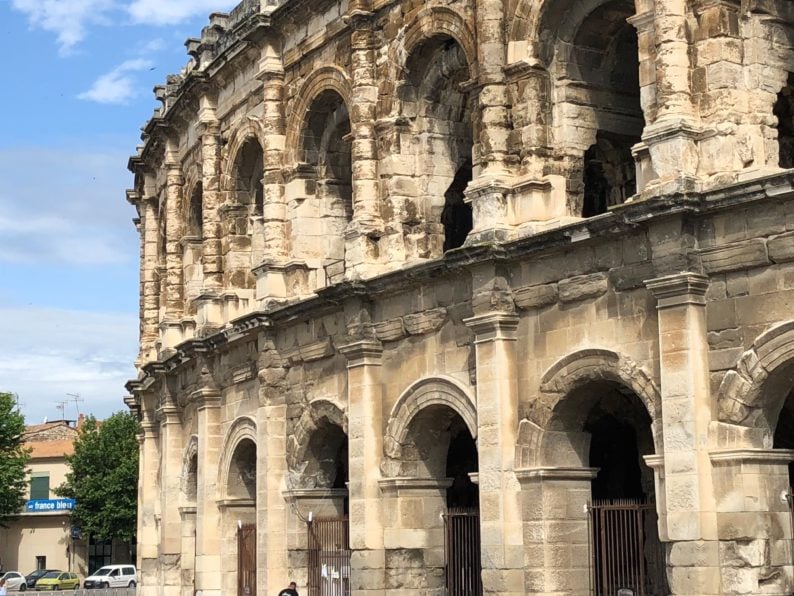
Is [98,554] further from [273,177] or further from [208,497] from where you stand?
[273,177]

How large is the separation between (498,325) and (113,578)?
1069 inches

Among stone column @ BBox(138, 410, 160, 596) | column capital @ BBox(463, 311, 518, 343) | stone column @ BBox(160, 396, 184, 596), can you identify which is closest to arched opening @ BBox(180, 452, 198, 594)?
stone column @ BBox(160, 396, 184, 596)

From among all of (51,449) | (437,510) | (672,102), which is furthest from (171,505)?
(51,449)

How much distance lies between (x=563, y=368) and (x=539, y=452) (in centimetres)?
99

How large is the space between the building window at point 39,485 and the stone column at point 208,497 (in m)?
31.1

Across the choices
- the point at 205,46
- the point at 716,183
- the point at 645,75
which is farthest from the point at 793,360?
the point at 205,46

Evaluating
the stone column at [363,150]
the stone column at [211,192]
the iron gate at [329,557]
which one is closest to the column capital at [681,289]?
the stone column at [363,150]

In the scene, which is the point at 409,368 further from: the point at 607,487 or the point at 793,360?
the point at 793,360

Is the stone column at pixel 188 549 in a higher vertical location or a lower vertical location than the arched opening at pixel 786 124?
lower

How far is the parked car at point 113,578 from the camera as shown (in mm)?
39844

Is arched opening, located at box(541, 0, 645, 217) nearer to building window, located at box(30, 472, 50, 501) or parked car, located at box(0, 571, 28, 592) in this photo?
parked car, located at box(0, 571, 28, 592)

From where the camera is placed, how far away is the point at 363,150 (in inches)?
739

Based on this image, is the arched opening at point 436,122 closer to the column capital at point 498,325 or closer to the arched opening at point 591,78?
the arched opening at point 591,78

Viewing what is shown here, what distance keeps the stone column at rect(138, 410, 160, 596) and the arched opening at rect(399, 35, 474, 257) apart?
11.2 m
